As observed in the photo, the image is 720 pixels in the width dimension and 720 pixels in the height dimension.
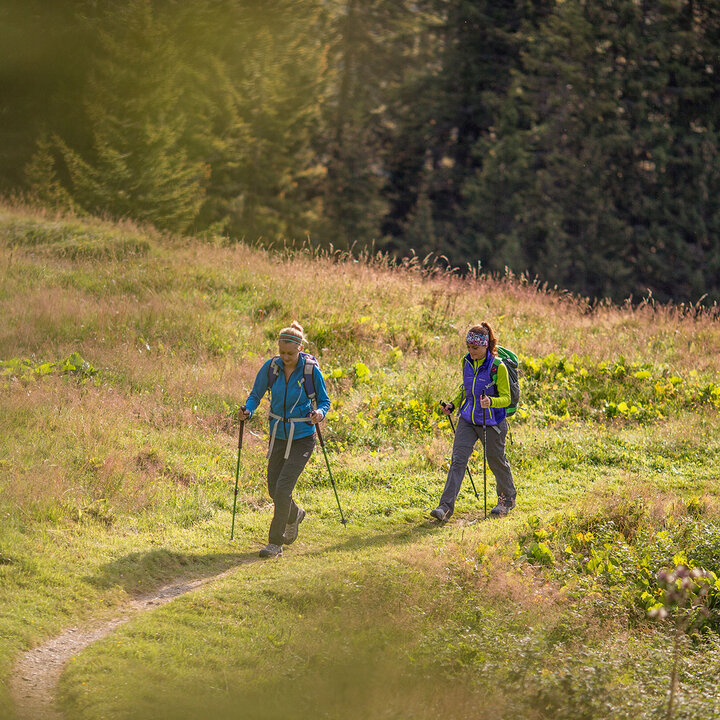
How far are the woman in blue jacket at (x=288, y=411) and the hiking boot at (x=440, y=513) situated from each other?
178 cm

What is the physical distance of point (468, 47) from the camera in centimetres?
4019

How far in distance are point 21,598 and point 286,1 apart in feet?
115

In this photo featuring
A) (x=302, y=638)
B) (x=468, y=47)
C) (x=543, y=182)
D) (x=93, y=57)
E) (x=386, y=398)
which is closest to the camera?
(x=302, y=638)

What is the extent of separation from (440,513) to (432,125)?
3266cm

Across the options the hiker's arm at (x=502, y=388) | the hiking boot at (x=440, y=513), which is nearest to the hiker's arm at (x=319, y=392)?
the hiker's arm at (x=502, y=388)

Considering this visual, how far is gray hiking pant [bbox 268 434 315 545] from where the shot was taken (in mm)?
8875

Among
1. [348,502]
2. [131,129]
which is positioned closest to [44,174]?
[131,129]

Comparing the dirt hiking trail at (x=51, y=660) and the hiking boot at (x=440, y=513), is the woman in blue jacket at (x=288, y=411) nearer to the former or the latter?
the dirt hiking trail at (x=51, y=660)

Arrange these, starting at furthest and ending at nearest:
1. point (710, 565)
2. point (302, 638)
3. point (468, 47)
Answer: point (468, 47) → point (710, 565) → point (302, 638)

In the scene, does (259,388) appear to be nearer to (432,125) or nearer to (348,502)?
(348,502)

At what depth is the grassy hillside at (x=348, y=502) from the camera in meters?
6.78

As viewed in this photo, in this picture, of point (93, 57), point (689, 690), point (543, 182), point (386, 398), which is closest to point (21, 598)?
point (689, 690)

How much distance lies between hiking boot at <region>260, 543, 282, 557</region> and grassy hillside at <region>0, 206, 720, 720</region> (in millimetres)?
185

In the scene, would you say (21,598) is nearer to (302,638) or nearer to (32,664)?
(32,664)
